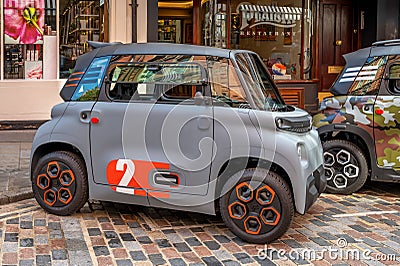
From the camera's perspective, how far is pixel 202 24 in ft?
40.7

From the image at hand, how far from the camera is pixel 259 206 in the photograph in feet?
16.8

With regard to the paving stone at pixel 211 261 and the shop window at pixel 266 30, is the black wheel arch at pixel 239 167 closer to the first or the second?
the paving stone at pixel 211 261

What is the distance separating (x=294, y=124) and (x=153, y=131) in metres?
1.32

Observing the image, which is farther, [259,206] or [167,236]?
[167,236]

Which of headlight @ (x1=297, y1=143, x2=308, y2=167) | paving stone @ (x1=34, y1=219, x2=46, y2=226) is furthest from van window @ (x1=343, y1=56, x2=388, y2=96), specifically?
paving stone @ (x1=34, y1=219, x2=46, y2=226)

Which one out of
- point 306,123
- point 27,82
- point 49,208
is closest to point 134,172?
point 49,208

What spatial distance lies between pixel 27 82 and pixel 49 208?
5.62 m

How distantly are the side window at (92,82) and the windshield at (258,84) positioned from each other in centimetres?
138

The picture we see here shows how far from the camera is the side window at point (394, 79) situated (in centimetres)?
676

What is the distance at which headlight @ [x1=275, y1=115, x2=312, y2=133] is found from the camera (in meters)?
5.12

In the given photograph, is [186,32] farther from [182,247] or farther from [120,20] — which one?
[182,247]

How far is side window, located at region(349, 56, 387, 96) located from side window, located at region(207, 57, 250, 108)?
229cm

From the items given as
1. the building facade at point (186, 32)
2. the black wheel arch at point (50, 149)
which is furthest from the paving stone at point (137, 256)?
the building facade at point (186, 32)

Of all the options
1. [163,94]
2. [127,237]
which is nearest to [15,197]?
[127,237]
